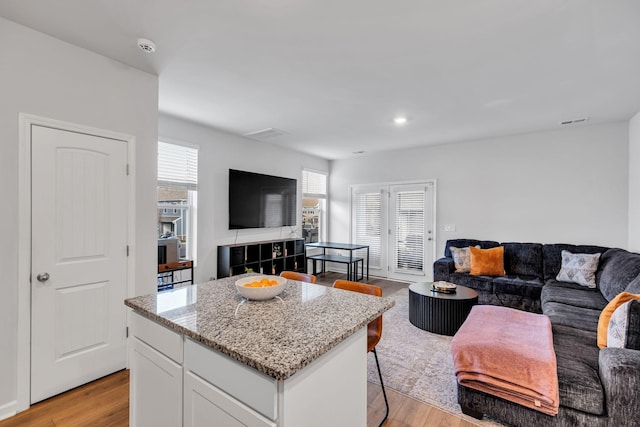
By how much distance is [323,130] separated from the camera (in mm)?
4582

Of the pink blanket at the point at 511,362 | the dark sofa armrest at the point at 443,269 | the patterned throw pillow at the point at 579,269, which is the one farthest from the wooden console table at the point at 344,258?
the pink blanket at the point at 511,362

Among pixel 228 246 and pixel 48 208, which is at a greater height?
pixel 48 208

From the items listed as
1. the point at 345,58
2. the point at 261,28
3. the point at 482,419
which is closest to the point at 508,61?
the point at 345,58

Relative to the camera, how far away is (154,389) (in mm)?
1551

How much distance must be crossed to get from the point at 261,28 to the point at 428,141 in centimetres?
393

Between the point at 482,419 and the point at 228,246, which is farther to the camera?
the point at 228,246

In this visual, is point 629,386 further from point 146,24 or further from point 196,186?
point 196,186

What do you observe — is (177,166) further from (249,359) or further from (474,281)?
(474,281)

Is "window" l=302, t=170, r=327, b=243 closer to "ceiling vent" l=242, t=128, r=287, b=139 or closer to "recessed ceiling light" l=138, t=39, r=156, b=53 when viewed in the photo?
"ceiling vent" l=242, t=128, r=287, b=139

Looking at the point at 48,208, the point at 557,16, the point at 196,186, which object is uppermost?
the point at 557,16

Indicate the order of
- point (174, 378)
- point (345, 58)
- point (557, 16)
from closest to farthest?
point (174, 378)
point (557, 16)
point (345, 58)

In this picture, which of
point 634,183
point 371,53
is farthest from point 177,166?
point 634,183

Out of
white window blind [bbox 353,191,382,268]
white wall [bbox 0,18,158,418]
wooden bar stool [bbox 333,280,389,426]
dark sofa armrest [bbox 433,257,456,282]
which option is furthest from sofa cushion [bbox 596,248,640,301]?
white wall [bbox 0,18,158,418]

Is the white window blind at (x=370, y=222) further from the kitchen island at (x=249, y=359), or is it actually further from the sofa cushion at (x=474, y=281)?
the kitchen island at (x=249, y=359)
